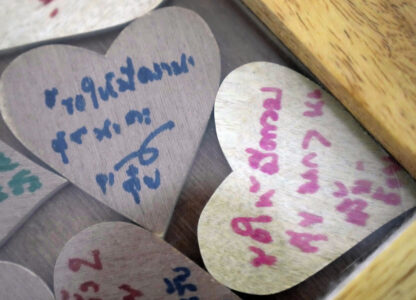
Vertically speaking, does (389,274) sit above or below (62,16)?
below

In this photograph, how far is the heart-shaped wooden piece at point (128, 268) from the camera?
44cm

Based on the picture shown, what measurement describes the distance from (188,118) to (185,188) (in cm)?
7

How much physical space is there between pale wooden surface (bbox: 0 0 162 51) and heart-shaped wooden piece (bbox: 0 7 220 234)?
0.01 metres

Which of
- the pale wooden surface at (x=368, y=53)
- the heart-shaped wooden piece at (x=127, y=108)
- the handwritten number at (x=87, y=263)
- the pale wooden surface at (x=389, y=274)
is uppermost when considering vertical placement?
the pale wooden surface at (x=368, y=53)

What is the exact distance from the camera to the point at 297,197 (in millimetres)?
436

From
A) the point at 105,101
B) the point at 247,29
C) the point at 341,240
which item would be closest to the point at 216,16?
the point at 247,29

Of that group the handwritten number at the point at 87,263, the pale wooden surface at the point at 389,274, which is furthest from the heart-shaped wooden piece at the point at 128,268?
the pale wooden surface at the point at 389,274

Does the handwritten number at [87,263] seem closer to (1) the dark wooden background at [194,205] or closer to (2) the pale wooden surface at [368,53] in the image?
(1) the dark wooden background at [194,205]

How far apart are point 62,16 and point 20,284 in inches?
9.8

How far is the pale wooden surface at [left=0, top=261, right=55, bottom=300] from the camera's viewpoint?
439 mm

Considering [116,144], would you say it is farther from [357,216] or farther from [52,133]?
[357,216]

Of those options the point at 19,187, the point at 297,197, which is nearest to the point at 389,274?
the point at 297,197

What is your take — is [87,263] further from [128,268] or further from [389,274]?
[389,274]

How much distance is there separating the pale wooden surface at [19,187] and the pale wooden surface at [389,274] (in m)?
0.27
